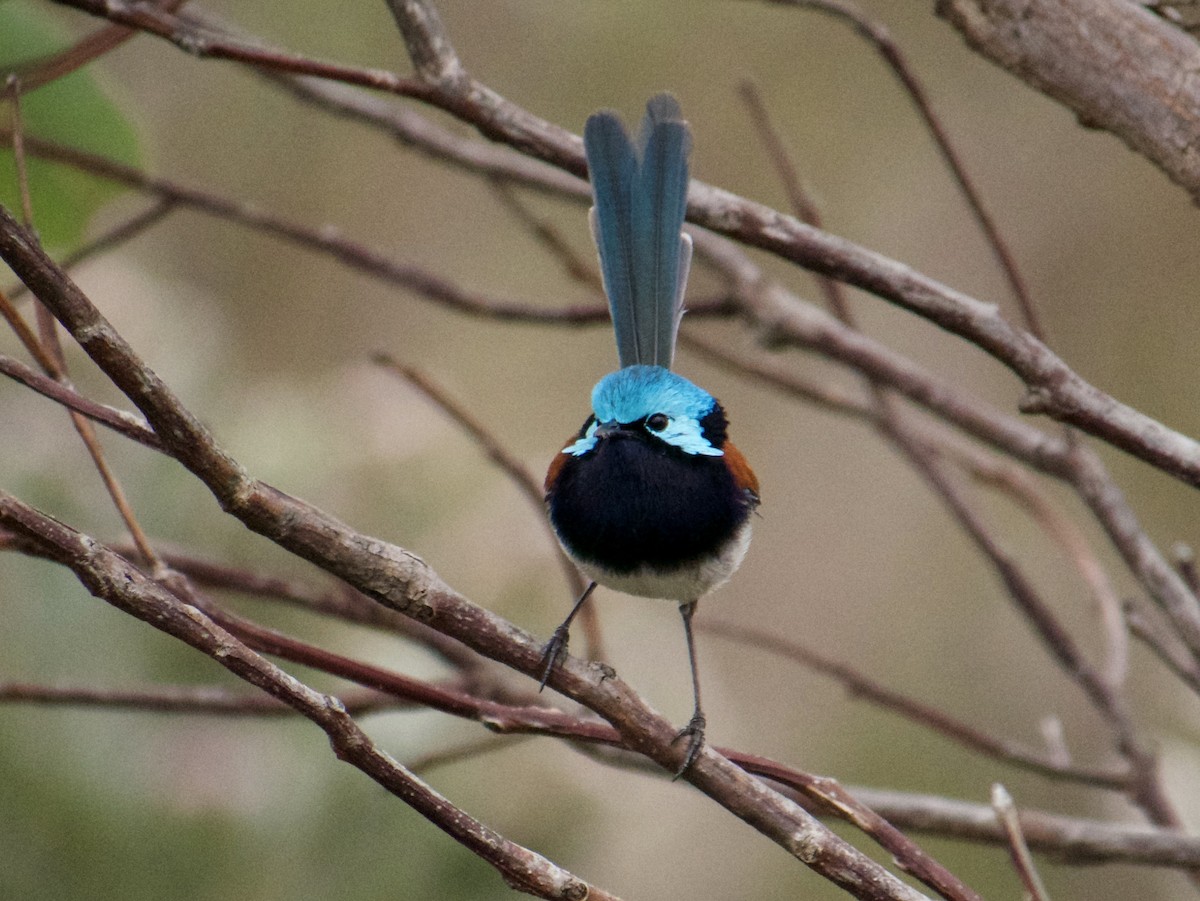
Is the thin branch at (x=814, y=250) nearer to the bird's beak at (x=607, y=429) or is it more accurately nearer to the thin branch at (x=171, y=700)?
the bird's beak at (x=607, y=429)

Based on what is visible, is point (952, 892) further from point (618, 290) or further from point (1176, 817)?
point (618, 290)

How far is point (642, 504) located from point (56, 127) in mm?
1112

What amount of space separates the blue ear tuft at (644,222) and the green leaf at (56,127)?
2.56ft

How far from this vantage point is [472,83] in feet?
5.63

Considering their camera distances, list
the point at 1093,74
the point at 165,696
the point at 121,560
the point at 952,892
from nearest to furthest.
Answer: the point at 121,560
the point at 952,892
the point at 1093,74
the point at 165,696

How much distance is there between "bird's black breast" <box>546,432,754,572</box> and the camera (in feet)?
7.23

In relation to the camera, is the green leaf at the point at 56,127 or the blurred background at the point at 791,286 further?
the blurred background at the point at 791,286

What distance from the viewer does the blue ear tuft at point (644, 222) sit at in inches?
81.3

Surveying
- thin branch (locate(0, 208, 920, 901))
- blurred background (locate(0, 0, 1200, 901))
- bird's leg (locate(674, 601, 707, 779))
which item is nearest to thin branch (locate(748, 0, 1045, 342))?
bird's leg (locate(674, 601, 707, 779))

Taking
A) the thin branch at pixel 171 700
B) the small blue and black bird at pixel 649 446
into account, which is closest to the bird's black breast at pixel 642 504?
the small blue and black bird at pixel 649 446

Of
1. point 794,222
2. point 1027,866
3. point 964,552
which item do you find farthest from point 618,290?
point 964,552

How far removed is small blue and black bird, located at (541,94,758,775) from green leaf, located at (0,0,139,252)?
80cm

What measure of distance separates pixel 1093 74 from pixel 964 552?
11.3ft

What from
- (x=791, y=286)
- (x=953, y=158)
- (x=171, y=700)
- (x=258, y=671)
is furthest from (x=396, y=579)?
(x=791, y=286)
